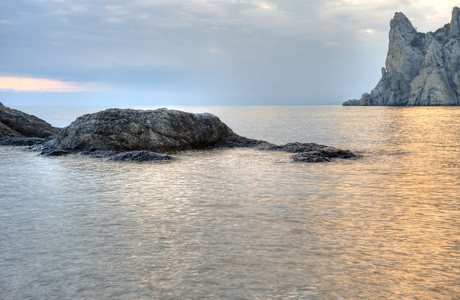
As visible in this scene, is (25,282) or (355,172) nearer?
(25,282)

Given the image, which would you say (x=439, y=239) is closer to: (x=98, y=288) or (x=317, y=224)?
(x=317, y=224)

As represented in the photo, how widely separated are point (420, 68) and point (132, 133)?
642 ft

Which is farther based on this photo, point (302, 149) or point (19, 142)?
point (19, 142)

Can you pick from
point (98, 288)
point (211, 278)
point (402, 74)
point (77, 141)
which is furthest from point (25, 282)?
point (402, 74)

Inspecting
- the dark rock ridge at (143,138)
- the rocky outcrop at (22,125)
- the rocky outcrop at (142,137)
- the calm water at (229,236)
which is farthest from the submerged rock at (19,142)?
the calm water at (229,236)

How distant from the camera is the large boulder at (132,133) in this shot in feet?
55.2

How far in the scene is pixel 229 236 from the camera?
5344 millimetres

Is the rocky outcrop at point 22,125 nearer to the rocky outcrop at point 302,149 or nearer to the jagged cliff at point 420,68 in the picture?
the rocky outcrop at point 302,149

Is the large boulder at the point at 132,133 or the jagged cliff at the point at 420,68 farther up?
the jagged cliff at the point at 420,68

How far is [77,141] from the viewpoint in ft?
55.1

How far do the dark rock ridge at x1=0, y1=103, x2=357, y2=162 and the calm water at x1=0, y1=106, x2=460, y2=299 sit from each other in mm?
5171

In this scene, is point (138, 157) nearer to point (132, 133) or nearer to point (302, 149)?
point (132, 133)

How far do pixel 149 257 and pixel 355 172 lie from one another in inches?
338

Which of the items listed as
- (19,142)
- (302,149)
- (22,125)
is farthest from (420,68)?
(19,142)
